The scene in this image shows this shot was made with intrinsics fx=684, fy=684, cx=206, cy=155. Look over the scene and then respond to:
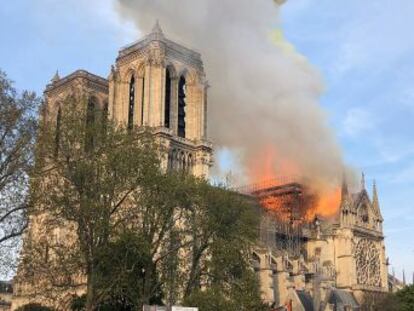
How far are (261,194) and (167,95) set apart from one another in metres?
31.1

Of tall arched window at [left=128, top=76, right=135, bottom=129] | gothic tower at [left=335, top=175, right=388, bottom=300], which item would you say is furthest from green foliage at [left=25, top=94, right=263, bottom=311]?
gothic tower at [left=335, top=175, right=388, bottom=300]

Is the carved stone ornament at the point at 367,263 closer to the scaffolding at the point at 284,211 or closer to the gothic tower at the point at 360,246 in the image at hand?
the gothic tower at the point at 360,246

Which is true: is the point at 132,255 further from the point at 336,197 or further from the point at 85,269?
the point at 336,197

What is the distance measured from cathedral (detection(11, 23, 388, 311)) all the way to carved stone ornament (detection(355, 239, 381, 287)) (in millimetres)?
150

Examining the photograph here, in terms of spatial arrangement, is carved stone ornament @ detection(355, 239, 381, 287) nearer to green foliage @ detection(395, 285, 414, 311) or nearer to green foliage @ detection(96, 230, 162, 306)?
green foliage @ detection(395, 285, 414, 311)

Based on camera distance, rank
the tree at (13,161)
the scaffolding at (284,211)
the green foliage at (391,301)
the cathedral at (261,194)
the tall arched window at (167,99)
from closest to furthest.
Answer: the tree at (13,161) < the green foliage at (391,301) < the cathedral at (261,194) < the tall arched window at (167,99) < the scaffolding at (284,211)

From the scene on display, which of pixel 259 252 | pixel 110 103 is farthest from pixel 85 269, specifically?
pixel 259 252

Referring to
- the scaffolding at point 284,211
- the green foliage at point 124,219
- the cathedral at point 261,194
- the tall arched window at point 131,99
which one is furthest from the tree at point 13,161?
the scaffolding at point 284,211

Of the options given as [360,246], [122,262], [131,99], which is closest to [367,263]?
[360,246]

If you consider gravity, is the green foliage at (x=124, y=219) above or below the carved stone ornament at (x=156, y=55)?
below

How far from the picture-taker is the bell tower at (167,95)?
78.4 m

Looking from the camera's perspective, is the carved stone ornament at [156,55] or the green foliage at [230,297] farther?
the carved stone ornament at [156,55]

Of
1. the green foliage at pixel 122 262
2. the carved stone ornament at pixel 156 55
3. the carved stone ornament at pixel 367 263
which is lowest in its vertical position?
the green foliage at pixel 122 262

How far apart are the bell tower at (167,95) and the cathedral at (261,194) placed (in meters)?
0.12
